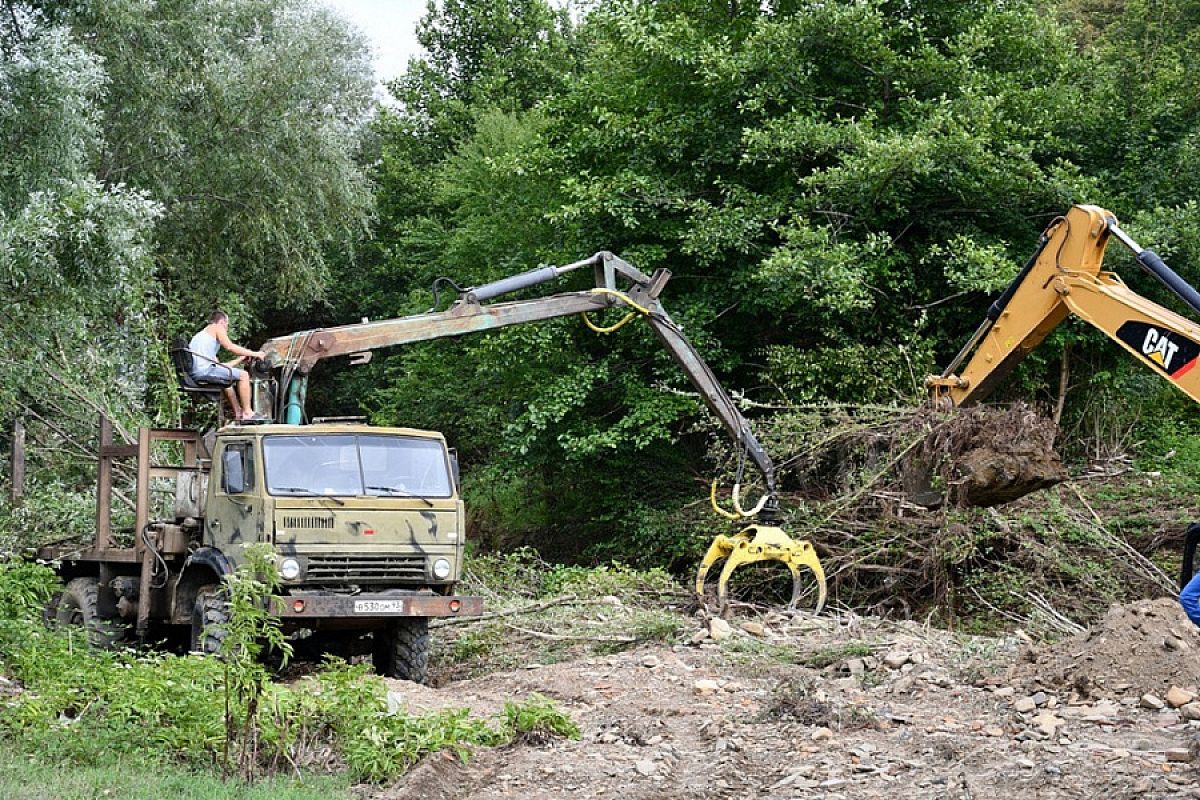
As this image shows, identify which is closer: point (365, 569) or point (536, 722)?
point (536, 722)

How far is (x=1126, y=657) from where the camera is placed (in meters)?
9.36

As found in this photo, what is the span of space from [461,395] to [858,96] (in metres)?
9.04

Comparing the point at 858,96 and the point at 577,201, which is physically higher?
the point at 858,96

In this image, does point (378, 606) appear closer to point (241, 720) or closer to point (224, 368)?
point (224, 368)

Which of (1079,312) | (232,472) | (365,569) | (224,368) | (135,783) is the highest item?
(1079,312)

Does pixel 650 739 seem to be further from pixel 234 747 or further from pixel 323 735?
pixel 234 747

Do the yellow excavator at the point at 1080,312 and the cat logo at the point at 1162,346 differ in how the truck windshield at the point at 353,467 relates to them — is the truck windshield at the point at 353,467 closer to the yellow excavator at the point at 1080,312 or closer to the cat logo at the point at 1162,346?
the yellow excavator at the point at 1080,312

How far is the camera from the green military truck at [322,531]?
11383 mm

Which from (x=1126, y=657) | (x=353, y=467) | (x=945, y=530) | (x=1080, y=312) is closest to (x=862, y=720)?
(x=1126, y=657)

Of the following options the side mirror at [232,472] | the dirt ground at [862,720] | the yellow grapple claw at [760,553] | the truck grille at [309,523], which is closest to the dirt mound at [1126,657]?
the dirt ground at [862,720]

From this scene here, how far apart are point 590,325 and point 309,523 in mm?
3849

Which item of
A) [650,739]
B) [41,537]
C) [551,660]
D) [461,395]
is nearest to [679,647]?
[551,660]

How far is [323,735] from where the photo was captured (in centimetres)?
870

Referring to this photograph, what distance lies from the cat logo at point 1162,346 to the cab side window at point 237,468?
736cm
